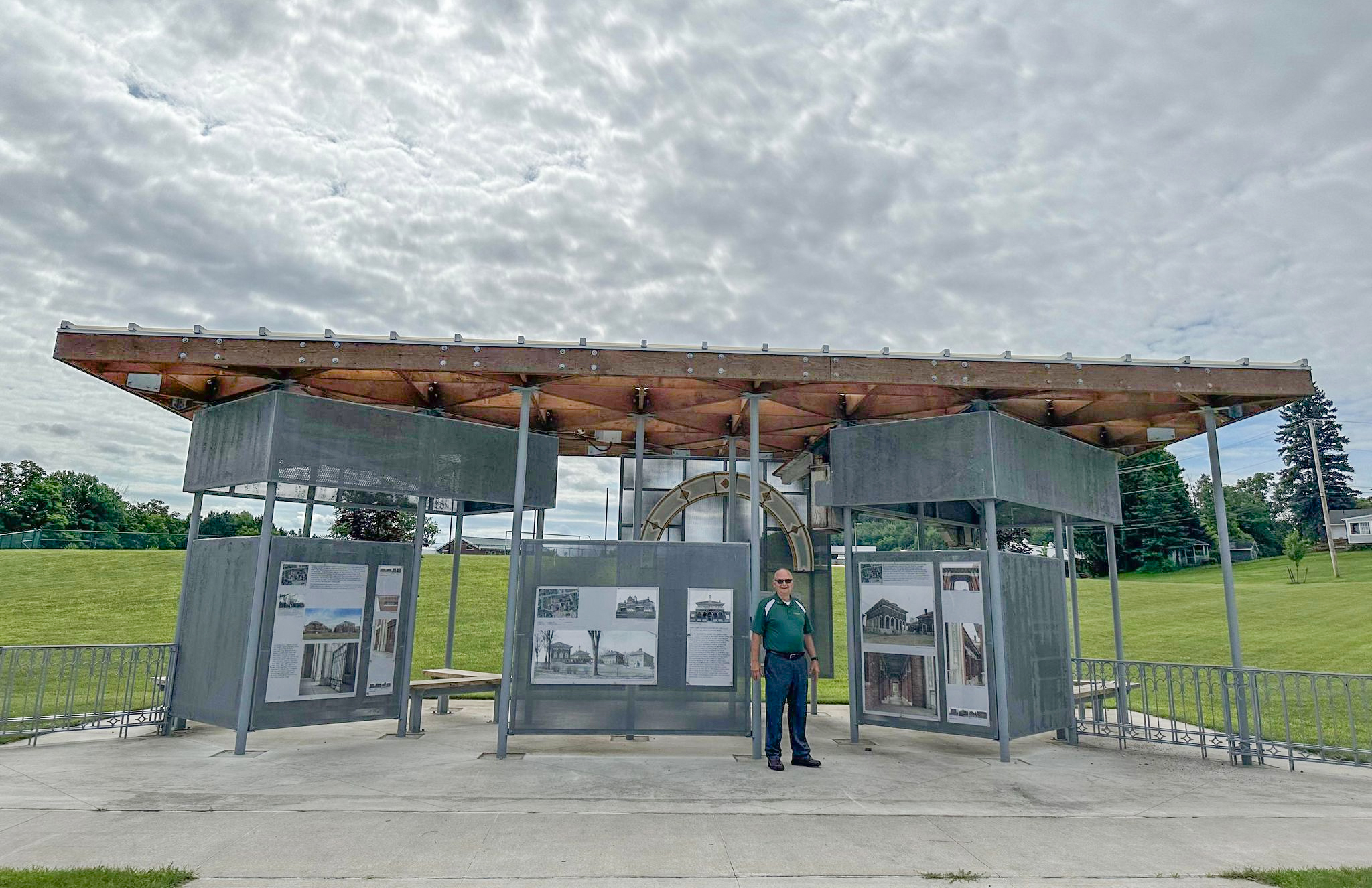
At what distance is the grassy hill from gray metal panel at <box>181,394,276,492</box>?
10015 mm

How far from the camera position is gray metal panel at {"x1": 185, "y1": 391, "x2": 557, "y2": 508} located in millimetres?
8664

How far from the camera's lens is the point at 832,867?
474 cm

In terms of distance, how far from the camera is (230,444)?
9.14 m

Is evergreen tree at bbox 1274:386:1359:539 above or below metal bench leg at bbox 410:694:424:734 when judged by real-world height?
above

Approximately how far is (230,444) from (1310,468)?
8955 centimetres

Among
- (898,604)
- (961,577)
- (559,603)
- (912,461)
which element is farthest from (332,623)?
(961,577)

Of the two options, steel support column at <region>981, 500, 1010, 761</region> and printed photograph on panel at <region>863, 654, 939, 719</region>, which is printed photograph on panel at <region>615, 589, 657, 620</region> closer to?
printed photograph on panel at <region>863, 654, 939, 719</region>

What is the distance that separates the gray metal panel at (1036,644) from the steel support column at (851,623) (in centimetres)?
170

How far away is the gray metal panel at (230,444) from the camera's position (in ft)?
28.4

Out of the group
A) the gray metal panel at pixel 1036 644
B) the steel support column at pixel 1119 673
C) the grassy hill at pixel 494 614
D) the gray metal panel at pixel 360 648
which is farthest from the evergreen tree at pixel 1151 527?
the gray metal panel at pixel 360 648

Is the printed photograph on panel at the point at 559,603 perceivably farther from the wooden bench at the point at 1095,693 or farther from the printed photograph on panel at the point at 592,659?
the wooden bench at the point at 1095,693

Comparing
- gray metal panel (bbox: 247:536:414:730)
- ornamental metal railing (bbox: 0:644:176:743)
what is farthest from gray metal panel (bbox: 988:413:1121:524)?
ornamental metal railing (bbox: 0:644:176:743)

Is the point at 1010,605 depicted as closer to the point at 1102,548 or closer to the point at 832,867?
the point at 832,867

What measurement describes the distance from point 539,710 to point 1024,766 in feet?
17.5
